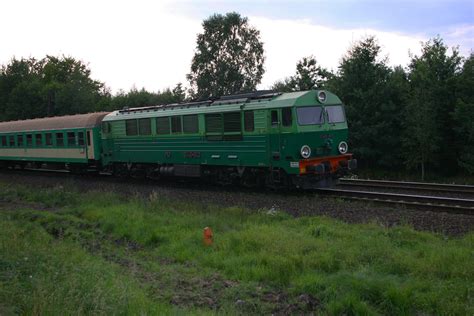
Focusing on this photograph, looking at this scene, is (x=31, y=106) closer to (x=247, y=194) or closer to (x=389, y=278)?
(x=247, y=194)

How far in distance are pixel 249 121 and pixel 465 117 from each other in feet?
34.9

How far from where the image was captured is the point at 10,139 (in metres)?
30.5

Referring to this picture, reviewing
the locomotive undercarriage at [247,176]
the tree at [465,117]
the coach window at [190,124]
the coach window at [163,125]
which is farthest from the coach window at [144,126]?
the tree at [465,117]

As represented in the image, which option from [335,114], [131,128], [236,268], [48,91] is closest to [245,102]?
[335,114]

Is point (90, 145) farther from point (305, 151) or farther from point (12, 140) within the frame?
point (305, 151)

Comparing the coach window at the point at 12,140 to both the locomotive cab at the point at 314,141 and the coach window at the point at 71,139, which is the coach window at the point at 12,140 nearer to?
the coach window at the point at 71,139

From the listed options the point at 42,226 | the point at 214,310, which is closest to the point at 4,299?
the point at 214,310

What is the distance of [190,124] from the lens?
59.4 ft

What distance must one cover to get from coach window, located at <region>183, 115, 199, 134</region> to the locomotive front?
13.9 ft

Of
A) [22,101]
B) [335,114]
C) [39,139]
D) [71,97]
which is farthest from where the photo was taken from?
[22,101]

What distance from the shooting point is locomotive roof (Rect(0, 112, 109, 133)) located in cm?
2427

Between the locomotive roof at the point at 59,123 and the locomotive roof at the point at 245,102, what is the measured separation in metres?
5.05

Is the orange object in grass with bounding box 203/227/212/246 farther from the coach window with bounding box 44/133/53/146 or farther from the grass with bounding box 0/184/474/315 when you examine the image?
the coach window with bounding box 44/133/53/146

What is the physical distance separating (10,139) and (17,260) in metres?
25.7
